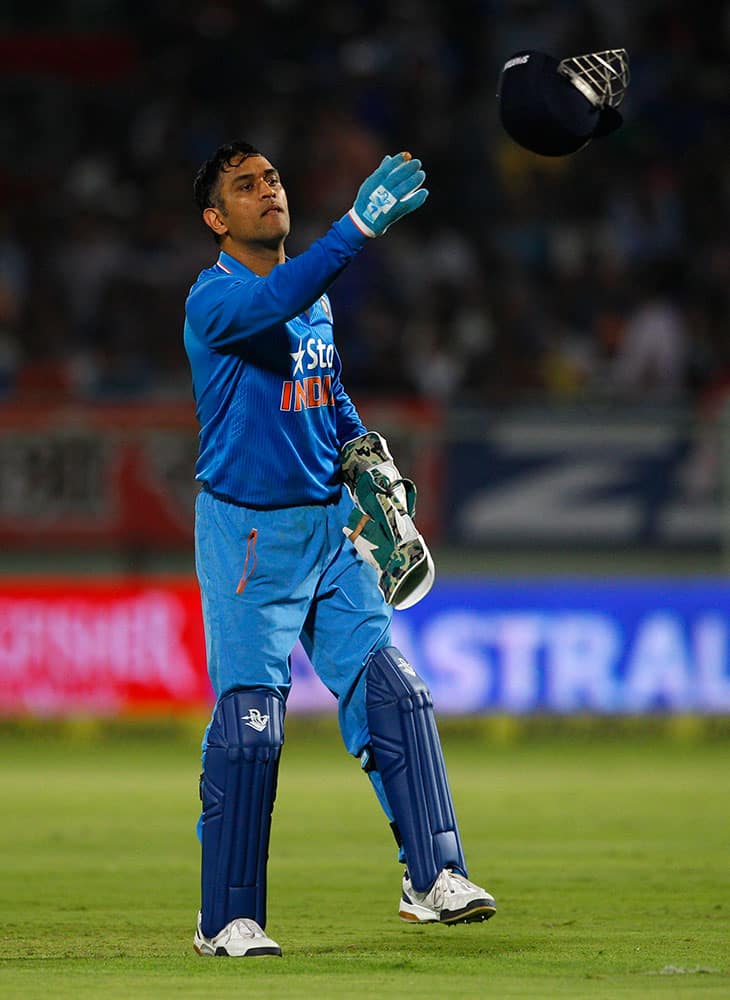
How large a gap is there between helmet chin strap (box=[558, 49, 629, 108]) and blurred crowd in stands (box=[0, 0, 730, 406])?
8415mm

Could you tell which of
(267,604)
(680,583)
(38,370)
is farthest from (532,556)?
(267,604)

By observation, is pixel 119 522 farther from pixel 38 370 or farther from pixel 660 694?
pixel 660 694

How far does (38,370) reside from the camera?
1620cm

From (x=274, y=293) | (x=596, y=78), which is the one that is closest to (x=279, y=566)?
(x=274, y=293)

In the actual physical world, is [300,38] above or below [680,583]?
above

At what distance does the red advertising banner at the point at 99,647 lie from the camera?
47.5 ft

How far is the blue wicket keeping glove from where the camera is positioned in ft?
18.5

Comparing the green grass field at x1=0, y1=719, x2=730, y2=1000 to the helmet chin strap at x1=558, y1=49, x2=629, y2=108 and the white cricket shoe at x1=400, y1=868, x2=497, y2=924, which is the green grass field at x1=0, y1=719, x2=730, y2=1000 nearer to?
the white cricket shoe at x1=400, y1=868, x2=497, y2=924

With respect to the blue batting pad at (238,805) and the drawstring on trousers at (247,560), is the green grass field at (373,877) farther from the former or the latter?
the drawstring on trousers at (247,560)

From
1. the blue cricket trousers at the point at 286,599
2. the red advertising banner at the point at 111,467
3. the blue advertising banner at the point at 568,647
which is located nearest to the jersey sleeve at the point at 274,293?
the blue cricket trousers at the point at 286,599

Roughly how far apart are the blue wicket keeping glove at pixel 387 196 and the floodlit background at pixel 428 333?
8.73 metres

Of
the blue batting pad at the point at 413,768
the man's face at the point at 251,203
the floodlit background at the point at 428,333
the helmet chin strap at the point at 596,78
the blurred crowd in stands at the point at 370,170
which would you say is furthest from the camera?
the blurred crowd in stands at the point at 370,170

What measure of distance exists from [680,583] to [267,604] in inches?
344

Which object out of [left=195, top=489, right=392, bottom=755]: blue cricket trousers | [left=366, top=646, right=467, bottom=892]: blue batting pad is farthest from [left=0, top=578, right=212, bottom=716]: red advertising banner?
[left=366, top=646, right=467, bottom=892]: blue batting pad
